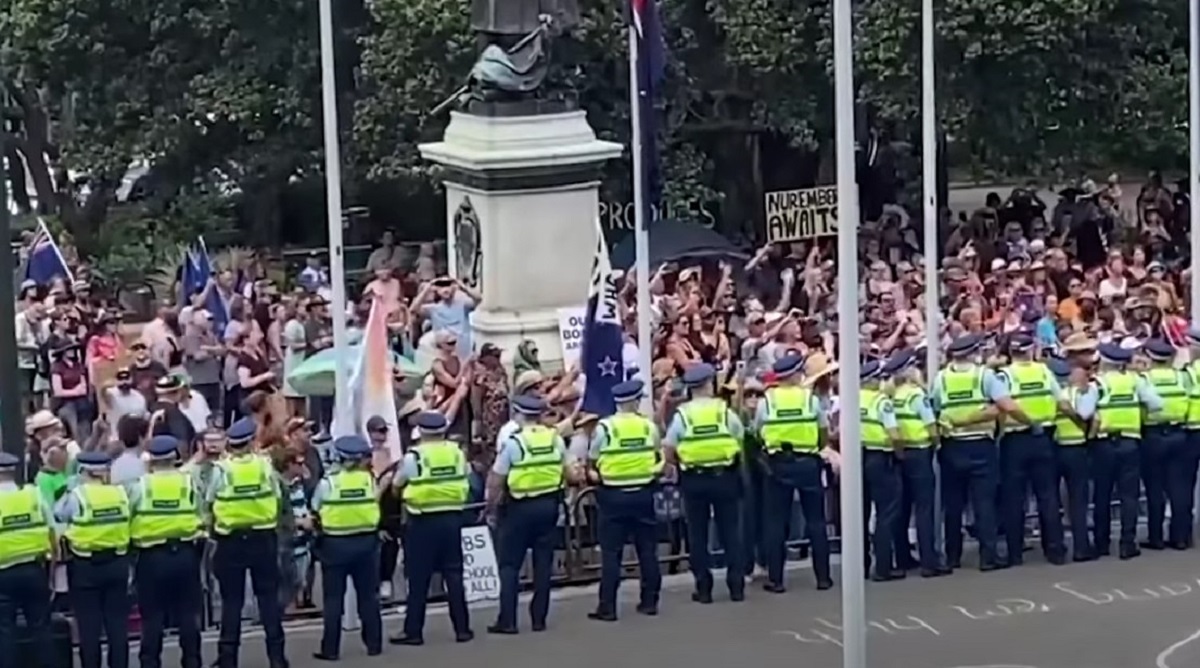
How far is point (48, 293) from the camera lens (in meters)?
24.7

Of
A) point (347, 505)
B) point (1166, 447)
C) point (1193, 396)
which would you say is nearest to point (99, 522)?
point (347, 505)

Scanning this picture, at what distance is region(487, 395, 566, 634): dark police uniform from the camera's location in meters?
16.7

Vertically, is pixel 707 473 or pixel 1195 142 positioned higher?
pixel 1195 142

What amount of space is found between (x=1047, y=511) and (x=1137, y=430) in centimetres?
83

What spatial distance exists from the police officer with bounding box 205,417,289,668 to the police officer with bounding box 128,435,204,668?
15 cm

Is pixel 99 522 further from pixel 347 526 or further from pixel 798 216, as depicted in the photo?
pixel 798 216

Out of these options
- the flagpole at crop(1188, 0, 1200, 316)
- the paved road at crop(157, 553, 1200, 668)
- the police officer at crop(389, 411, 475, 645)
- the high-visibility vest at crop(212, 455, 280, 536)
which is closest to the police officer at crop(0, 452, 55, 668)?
the high-visibility vest at crop(212, 455, 280, 536)

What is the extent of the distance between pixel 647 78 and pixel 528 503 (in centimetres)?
450

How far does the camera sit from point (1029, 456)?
59.9 feet

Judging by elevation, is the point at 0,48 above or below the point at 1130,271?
above

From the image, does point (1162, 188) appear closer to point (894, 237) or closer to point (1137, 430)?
point (894, 237)

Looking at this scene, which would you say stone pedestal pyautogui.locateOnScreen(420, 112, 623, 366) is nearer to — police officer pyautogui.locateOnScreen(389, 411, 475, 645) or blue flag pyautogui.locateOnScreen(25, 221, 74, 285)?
blue flag pyautogui.locateOnScreen(25, 221, 74, 285)

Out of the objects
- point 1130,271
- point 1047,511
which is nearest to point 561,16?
point 1130,271

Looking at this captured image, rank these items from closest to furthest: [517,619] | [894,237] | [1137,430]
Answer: [517,619] < [1137,430] < [894,237]
